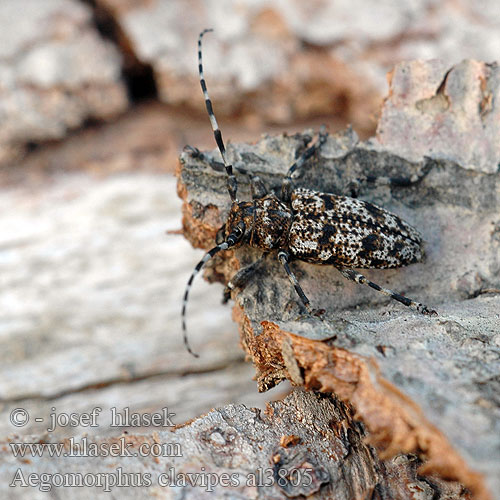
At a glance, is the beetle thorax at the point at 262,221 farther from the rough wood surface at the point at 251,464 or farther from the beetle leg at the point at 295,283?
the rough wood surface at the point at 251,464

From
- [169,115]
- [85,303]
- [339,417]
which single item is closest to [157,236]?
[85,303]

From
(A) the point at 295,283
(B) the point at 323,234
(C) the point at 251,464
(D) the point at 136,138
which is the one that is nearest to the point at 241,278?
(A) the point at 295,283

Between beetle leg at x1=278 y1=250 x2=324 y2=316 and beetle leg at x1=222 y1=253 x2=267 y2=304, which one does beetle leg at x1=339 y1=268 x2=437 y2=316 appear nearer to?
beetle leg at x1=278 y1=250 x2=324 y2=316

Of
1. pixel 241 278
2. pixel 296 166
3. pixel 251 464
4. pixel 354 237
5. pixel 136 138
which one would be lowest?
pixel 251 464

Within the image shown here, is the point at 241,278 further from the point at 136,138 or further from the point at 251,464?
the point at 136,138

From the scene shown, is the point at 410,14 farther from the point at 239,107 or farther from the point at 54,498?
the point at 54,498

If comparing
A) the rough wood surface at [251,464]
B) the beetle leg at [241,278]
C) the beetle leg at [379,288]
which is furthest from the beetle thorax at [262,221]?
the rough wood surface at [251,464]
